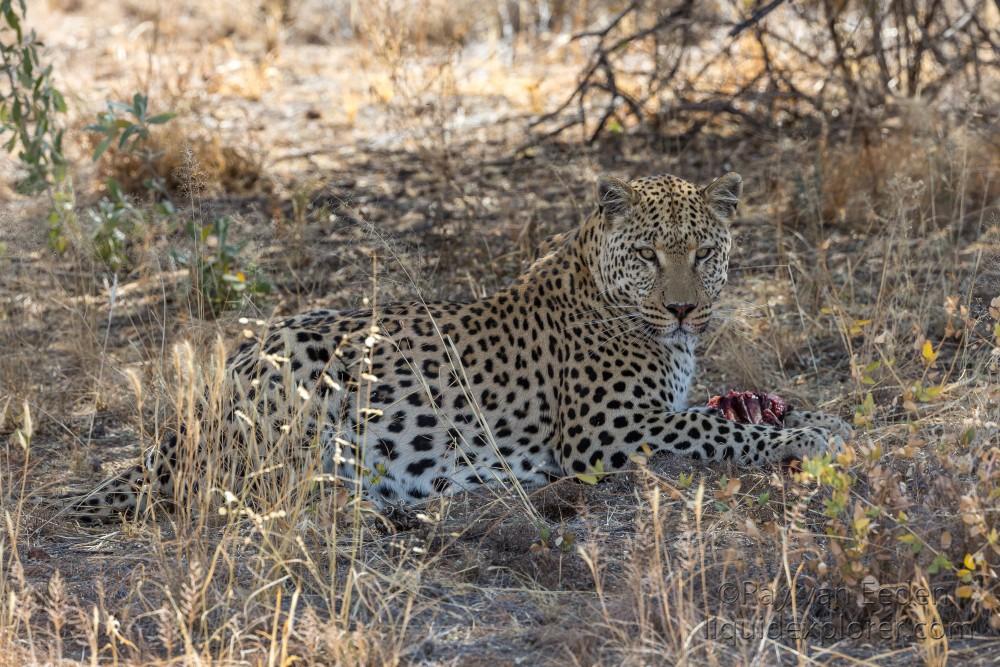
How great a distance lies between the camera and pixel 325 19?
57.0 ft

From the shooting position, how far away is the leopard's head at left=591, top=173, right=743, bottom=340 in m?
6.70

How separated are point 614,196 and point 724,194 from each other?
570mm

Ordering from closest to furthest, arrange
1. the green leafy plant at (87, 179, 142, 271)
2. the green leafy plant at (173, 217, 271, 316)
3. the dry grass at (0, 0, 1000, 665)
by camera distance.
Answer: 1. the dry grass at (0, 0, 1000, 665)
2. the green leafy plant at (173, 217, 271, 316)
3. the green leafy plant at (87, 179, 142, 271)

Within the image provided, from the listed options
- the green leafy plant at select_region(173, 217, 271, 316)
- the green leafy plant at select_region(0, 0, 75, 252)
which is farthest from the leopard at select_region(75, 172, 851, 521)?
the green leafy plant at select_region(0, 0, 75, 252)

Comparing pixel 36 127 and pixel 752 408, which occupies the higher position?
pixel 36 127

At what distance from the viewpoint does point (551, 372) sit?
686 centimetres

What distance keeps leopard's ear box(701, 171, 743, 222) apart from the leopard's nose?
0.52m

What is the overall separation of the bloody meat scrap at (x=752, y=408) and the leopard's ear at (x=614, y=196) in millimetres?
1167

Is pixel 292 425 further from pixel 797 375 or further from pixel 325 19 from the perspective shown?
pixel 325 19

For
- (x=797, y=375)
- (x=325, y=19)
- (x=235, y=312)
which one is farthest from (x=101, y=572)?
(x=325, y=19)

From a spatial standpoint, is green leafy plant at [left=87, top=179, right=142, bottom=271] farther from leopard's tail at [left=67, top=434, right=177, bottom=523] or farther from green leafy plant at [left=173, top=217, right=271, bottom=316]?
leopard's tail at [left=67, top=434, right=177, bottom=523]

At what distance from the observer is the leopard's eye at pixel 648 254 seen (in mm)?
6719

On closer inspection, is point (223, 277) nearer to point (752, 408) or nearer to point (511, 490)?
point (511, 490)

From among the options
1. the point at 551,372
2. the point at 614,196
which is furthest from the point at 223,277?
the point at 614,196
